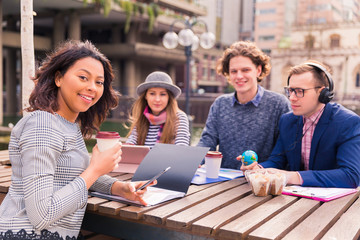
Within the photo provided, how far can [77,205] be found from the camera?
174 cm

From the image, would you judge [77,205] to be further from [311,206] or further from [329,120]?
[329,120]

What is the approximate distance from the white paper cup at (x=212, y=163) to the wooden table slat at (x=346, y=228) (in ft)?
2.89

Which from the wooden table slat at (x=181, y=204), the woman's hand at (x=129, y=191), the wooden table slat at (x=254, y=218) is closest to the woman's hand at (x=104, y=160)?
the woman's hand at (x=129, y=191)

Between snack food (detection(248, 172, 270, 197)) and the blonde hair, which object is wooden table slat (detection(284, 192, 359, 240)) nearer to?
snack food (detection(248, 172, 270, 197))

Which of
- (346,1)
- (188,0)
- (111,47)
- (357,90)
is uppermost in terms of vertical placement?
(346,1)

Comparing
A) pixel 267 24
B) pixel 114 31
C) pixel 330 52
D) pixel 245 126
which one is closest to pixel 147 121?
pixel 245 126

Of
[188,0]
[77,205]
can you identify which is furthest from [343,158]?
[188,0]

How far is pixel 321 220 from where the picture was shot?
68.2 inches

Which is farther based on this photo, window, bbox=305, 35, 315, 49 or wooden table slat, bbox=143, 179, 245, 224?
window, bbox=305, 35, 315, 49

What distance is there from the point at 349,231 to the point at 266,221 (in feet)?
1.13

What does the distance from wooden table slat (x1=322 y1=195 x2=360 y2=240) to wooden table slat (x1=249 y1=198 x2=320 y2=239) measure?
15cm

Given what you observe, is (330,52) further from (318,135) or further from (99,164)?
(99,164)

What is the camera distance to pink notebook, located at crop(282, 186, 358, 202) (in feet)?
6.90

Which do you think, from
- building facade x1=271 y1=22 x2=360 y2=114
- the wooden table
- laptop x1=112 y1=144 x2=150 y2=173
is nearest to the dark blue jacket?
the wooden table
